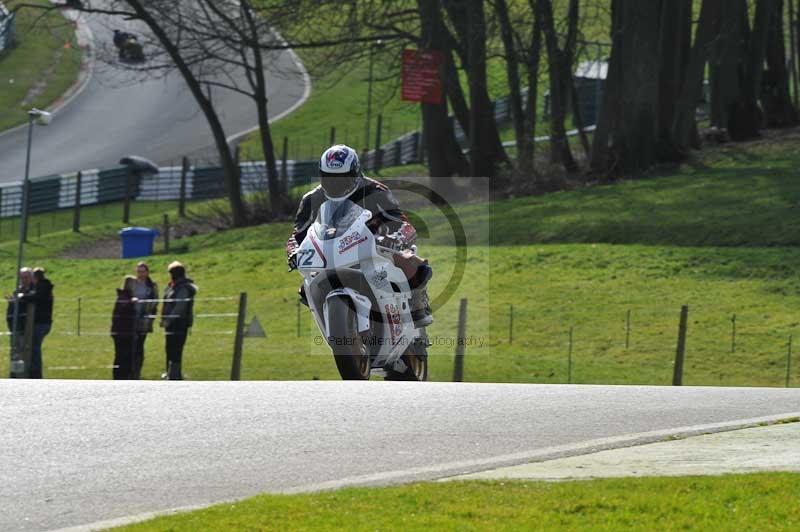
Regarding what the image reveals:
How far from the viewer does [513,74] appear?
38062 mm

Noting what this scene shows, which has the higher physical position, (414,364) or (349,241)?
(349,241)

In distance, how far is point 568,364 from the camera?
22.6 meters

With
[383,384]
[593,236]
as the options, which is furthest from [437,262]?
[383,384]

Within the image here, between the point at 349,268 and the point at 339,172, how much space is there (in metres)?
0.78

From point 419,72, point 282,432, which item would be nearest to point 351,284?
point 282,432

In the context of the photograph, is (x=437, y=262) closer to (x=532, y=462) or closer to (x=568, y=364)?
(x=568, y=364)

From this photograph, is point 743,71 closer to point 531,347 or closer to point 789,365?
point 531,347

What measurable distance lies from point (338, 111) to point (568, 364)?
44.1m

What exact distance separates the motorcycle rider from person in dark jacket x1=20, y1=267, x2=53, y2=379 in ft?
27.0

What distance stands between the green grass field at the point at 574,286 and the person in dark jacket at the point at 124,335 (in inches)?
59.0

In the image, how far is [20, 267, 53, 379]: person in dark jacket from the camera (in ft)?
65.7

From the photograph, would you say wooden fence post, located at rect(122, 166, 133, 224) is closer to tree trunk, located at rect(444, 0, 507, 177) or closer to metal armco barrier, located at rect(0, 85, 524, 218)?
metal armco barrier, located at rect(0, 85, 524, 218)

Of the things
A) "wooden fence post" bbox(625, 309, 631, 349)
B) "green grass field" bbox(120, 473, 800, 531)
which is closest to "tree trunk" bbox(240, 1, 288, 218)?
"wooden fence post" bbox(625, 309, 631, 349)

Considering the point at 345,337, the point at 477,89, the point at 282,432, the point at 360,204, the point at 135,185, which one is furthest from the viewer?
the point at 135,185
